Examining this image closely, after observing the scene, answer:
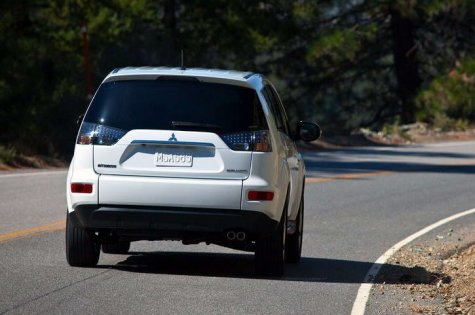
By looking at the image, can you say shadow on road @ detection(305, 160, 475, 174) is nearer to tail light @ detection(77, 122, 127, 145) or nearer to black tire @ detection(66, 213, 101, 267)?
black tire @ detection(66, 213, 101, 267)

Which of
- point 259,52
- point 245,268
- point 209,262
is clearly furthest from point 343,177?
point 259,52

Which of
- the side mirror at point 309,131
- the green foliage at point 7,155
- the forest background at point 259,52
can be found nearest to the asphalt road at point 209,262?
the side mirror at point 309,131

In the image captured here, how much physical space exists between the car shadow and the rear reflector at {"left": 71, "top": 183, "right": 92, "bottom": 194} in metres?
0.96

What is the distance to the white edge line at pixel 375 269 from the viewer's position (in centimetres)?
993

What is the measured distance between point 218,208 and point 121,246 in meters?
2.36

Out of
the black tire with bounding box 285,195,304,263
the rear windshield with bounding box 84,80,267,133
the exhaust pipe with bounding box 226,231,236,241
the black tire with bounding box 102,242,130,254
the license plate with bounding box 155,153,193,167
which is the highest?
the rear windshield with bounding box 84,80,267,133

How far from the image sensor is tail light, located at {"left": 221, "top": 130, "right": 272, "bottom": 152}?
35.3 feet

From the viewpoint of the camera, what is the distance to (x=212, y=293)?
33.4 ft

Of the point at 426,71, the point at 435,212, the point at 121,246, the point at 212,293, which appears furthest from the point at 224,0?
the point at 212,293

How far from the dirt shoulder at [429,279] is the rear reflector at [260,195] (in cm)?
112

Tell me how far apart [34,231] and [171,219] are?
13.6 ft

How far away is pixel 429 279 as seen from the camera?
1178 cm

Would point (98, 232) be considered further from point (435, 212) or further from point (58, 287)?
point (435, 212)

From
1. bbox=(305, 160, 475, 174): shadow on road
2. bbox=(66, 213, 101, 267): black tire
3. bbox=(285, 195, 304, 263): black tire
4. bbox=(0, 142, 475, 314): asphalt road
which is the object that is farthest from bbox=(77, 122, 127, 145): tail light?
bbox=(305, 160, 475, 174): shadow on road
